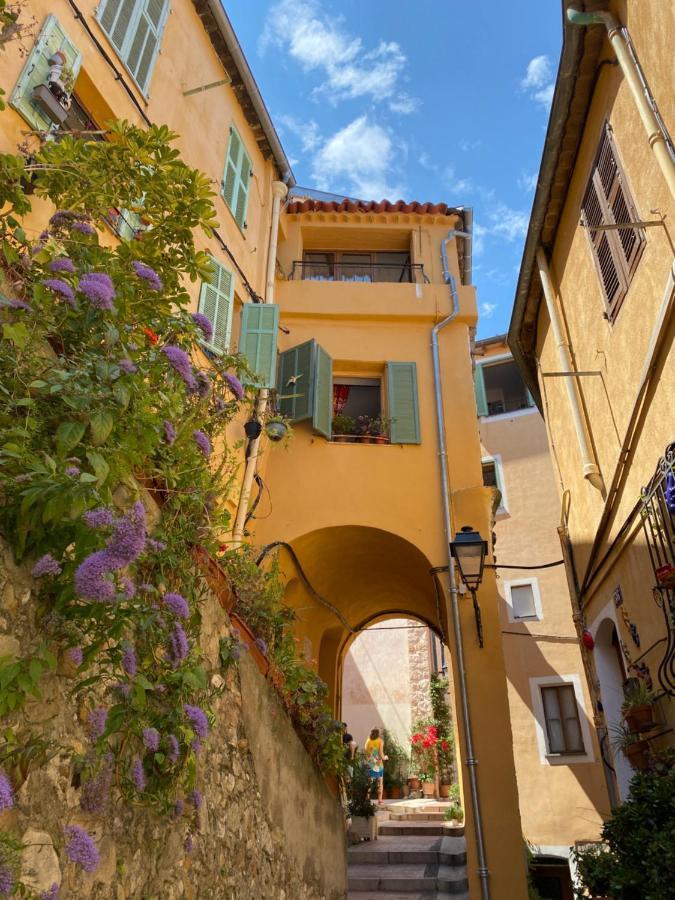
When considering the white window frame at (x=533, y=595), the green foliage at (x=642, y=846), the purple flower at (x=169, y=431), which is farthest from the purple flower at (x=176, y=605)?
the white window frame at (x=533, y=595)

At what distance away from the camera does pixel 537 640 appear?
15039mm

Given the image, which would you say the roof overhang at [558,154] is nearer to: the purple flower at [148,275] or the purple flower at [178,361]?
the purple flower at [148,275]

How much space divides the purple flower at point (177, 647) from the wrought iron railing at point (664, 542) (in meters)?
3.46

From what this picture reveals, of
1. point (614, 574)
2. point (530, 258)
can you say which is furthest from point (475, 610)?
point (530, 258)

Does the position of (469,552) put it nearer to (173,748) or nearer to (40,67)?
(173,748)

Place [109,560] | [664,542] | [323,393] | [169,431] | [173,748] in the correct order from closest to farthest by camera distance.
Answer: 1. [109,560]
2. [173,748]
3. [169,431]
4. [664,542]
5. [323,393]

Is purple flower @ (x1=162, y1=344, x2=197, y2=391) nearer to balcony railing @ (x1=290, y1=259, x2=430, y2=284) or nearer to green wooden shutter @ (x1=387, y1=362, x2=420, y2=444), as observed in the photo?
green wooden shutter @ (x1=387, y1=362, x2=420, y2=444)

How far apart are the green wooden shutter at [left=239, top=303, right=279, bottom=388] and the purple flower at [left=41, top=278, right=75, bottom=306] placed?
→ 19.4 ft

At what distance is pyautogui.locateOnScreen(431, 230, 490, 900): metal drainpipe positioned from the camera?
7191 mm

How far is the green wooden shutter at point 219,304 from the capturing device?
811 centimetres

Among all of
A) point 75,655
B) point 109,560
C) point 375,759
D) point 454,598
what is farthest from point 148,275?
point 375,759

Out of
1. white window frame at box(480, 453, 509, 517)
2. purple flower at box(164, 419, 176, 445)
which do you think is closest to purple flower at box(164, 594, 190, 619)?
purple flower at box(164, 419, 176, 445)

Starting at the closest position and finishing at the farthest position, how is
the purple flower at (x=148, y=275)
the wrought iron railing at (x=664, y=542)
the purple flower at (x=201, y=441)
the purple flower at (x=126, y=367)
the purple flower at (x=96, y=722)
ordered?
the purple flower at (x=96, y=722), the purple flower at (x=126, y=367), the purple flower at (x=148, y=275), the purple flower at (x=201, y=441), the wrought iron railing at (x=664, y=542)

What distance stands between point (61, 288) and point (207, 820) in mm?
2656
